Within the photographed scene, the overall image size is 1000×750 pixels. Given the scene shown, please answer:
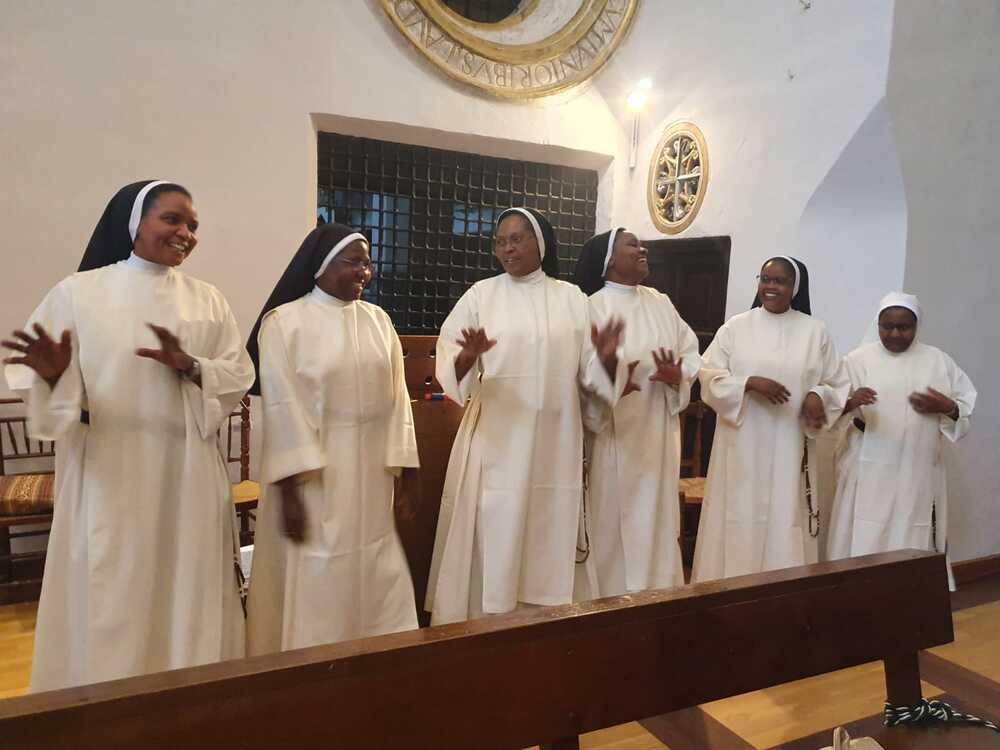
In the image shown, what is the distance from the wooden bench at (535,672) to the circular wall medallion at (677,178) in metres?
3.78

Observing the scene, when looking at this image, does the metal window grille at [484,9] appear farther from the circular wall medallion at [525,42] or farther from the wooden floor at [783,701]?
the wooden floor at [783,701]

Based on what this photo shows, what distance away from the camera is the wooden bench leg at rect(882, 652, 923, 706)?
1.78 meters

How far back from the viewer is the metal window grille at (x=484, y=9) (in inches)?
209

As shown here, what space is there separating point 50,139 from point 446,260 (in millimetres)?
2731

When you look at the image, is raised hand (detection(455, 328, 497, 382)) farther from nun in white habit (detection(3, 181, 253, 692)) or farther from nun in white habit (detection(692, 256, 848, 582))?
nun in white habit (detection(692, 256, 848, 582))

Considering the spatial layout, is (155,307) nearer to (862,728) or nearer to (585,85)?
(862,728)

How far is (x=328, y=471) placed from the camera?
245 cm

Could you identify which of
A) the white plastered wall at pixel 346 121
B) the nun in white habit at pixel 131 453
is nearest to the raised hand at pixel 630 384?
the nun in white habit at pixel 131 453

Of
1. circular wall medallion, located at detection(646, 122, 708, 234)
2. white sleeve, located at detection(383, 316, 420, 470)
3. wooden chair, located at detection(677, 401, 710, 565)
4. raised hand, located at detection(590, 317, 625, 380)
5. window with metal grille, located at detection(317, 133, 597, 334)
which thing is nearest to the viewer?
white sleeve, located at detection(383, 316, 420, 470)

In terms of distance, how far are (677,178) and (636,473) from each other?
300 centimetres

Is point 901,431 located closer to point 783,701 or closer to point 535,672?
point 783,701

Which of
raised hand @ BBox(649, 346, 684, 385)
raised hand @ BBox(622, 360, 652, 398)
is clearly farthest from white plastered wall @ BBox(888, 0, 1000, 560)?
raised hand @ BBox(622, 360, 652, 398)

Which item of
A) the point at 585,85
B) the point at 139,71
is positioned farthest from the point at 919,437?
the point at 139,71

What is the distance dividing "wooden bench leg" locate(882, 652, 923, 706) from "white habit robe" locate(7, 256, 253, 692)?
202cm
